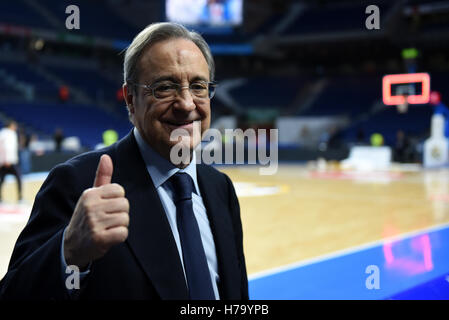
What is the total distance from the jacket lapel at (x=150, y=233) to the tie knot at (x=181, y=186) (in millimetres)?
73

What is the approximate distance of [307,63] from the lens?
97.0 ft

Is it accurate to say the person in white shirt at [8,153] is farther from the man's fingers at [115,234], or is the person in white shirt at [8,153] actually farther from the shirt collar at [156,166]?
the man's fingers at [115,234]

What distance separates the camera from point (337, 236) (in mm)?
5613

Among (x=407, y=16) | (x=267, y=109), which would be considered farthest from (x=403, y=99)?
(x=267, y=109)

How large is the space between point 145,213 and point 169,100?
0.31m

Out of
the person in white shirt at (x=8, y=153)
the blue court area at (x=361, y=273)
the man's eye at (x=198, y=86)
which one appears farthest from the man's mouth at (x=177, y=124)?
the person in white shirt at (x=8, y=153)

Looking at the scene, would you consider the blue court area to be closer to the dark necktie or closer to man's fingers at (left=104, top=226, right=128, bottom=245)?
the dark necktie

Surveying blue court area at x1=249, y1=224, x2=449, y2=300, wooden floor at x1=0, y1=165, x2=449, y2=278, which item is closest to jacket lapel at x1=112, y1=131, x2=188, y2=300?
blue court area at x1=249, y1=224, x2=449, y2=300

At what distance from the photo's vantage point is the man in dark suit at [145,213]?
1090mm

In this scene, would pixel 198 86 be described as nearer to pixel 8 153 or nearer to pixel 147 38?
pixel 147 38

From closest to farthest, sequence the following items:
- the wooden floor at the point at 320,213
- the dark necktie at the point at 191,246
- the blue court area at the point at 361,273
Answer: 1. the dark necktie at the point at 191,246
2. the blue court area at the point at 361,273
3. the wooden floor at the point at 320,213

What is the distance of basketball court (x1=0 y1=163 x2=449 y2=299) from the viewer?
367 cm

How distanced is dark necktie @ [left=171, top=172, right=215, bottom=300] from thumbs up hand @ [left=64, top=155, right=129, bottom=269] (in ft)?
0.91

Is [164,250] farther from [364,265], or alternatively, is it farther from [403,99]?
[403,99]
